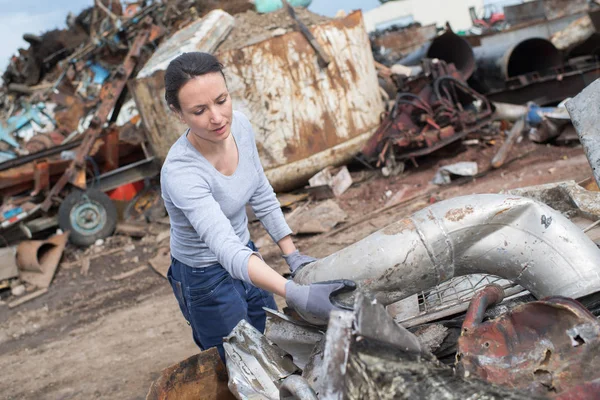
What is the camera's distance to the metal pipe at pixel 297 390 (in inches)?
57.1

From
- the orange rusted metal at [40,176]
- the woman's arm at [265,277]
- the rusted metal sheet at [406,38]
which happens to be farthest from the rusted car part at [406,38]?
the woman's arm at [265,277]

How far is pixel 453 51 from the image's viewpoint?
8.36 metres

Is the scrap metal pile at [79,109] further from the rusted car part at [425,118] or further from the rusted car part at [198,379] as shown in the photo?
the rusted car part at [198,379]

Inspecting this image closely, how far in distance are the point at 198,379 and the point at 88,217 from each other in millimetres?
5681

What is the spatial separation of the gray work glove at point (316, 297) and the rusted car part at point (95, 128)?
625 cm

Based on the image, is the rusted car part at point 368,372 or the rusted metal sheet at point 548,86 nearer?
the rusted car part at point 368,372

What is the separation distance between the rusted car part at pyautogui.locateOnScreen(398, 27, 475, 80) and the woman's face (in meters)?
6.45

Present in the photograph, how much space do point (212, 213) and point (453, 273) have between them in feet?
2.59

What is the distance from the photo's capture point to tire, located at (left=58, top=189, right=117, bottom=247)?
7.09 m

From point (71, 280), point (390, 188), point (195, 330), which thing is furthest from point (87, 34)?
point (195, 330)

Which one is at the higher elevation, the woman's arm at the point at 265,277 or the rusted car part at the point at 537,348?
the woman's arm at the point at 265,277

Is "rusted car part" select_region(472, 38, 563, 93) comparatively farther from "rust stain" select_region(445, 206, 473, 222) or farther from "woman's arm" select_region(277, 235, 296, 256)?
"rust stain" select_region(445, 206, 473, 222)

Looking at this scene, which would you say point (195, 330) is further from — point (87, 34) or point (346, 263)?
point (87, 34)

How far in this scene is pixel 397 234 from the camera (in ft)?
5.57
